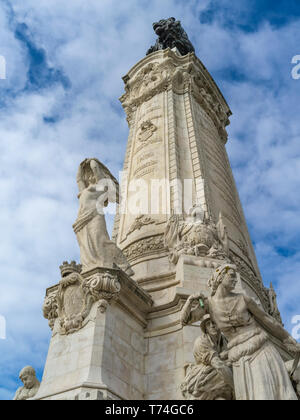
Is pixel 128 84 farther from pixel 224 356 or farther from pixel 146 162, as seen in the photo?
pixel 224 356

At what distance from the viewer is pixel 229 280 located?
20.0 ft

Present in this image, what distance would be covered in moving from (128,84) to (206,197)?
8483 millimetres

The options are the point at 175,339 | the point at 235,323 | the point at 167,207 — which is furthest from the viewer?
the point at 167,207

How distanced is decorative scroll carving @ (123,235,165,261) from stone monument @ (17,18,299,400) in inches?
1.3

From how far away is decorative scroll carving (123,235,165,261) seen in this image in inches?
424

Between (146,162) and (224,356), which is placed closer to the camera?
(224,356)

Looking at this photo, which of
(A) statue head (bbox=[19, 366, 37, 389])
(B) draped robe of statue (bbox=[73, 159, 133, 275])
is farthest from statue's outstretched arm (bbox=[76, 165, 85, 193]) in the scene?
(A) statue head (bbox=[19, 366, 37, 389])

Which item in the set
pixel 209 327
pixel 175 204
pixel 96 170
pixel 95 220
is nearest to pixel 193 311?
pixel 209 327

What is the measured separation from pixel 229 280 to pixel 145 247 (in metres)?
4.95

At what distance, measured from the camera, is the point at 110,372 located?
684 cm

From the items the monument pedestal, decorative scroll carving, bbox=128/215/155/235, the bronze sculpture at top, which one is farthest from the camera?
the bronze sculpture at top

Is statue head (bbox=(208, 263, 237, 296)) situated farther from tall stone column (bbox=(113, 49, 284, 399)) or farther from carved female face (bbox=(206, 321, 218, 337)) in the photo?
tall stone column (bbox=(113, 49, 284, 399))

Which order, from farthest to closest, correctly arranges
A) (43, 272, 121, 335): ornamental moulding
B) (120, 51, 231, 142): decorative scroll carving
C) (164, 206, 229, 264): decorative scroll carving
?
(120, 51, 231, 142): decorative scroll carving
(164, 206, 229, 264): decorative scroll carving
(43, 272, 121, 335): ornamental moulding
